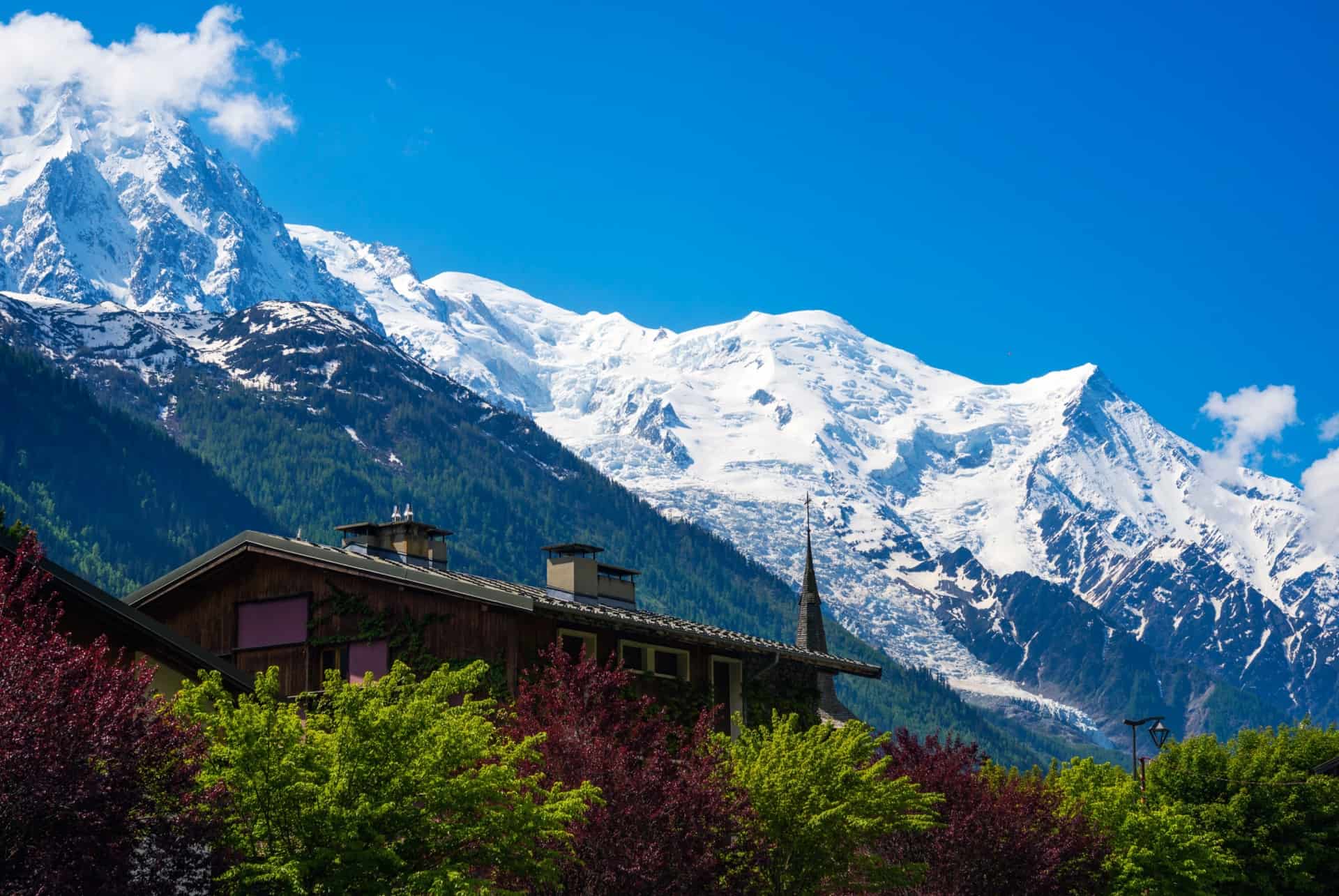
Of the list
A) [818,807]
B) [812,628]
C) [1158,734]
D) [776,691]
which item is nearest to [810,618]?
[812,628]

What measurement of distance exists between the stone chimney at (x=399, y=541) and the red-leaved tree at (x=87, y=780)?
3245 centimetres

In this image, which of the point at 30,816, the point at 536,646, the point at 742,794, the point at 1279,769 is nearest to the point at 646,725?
the point at 742,794

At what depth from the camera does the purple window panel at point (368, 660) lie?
5112cm

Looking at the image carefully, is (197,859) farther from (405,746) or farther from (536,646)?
(536,646)

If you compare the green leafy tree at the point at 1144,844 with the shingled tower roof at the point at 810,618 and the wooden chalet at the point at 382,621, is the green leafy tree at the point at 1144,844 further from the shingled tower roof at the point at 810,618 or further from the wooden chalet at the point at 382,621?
the shingled tower roof at the point at 810,618

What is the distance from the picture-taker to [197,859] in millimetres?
26031

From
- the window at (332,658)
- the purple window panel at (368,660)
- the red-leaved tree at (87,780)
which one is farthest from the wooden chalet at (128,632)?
the window at (332,658)

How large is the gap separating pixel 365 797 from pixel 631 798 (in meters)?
8.33

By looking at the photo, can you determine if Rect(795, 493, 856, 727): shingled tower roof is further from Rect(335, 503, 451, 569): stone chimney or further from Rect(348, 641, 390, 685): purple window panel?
Rect(348, 641, 390, 685): purple window panel

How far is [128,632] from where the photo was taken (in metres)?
34.6

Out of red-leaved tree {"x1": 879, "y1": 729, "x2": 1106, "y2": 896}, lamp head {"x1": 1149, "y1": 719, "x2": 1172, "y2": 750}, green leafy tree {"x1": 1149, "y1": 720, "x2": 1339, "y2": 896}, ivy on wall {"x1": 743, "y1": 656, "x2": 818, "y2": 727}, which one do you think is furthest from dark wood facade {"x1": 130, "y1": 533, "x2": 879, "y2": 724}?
green leafy tree {"x1": 1149, "y1": 720, "x2": 1339, "y2": 896}

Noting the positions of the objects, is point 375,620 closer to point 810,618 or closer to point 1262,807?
point 1262,807

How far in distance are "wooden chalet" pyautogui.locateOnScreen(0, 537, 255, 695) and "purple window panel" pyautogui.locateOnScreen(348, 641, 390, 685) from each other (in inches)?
605

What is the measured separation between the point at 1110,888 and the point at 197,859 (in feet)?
124
